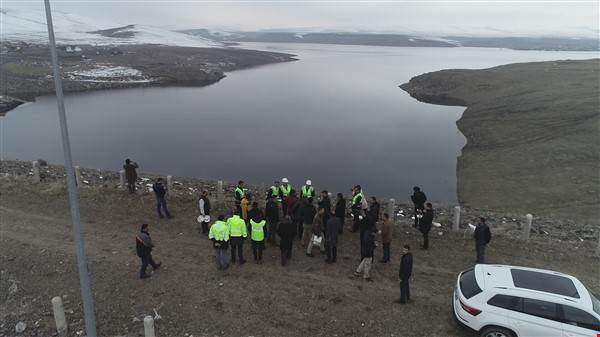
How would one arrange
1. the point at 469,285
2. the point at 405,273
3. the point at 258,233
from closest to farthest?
1. the point at 469,285
2. the point at 405,273
3. the point at 258,233

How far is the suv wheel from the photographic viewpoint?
9.10 metres

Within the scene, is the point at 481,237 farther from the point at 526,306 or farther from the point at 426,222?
Result: the point at 526,306

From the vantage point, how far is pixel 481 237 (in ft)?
42.5

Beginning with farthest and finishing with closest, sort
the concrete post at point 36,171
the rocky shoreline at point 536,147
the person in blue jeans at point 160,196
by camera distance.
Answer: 1. the rocky shoreline at point 536,147
2. the concrete post at point 36,171
3. the person in blue jeans at point 160,196

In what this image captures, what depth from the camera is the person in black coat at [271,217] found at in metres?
14.2

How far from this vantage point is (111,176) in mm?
24234

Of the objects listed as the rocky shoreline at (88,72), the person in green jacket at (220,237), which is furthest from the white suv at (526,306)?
the rocky shoreline at (88,72)

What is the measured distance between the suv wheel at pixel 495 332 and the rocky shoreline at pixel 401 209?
21.7ft

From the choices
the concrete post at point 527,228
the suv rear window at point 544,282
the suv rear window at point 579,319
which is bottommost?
the concrete post at point 527,228

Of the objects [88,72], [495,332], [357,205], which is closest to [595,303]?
[495,332]

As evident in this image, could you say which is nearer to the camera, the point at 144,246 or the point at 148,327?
the point at 148,327

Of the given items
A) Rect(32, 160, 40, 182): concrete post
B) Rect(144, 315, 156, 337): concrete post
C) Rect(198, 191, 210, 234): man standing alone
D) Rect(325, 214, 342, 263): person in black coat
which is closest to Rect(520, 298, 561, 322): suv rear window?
Rect(325, 214, 342, 263): person in black coat

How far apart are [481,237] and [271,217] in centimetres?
658

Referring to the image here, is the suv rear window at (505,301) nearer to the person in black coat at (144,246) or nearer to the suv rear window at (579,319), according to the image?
the suv rear window at (579,319)
